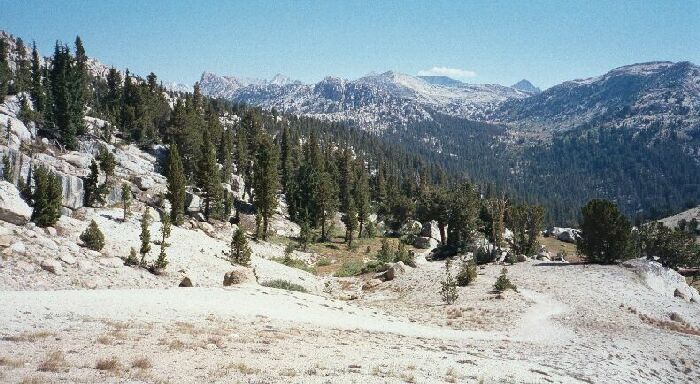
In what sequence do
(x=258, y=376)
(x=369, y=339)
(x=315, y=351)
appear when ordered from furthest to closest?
(x=369, y=339)
(x=315, y=351)
(x=258, y=376)

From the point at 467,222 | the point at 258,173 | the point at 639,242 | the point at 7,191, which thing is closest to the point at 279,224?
the point at 258,173

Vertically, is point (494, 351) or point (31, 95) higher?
point (31, 95)

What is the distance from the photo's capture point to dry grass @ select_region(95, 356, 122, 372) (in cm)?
1163

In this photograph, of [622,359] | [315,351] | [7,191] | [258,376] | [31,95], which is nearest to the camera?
[258,376]

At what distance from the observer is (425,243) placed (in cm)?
8288

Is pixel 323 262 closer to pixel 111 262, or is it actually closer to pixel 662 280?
pixel 111 262

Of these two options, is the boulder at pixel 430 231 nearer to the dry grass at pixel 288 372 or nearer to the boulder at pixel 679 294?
the boulder at pixel 679 294

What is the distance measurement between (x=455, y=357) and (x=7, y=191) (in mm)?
33451

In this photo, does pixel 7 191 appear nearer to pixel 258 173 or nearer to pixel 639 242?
pixel 258 173

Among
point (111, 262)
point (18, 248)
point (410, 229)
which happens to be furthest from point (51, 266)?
point (410, 229)

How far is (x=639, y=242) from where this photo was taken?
90.1 m

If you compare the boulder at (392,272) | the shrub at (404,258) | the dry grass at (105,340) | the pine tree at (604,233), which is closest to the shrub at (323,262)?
the shrub at (404,258)

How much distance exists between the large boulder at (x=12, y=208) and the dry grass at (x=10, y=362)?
23.8 metres

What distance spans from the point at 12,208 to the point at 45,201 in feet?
9.22
